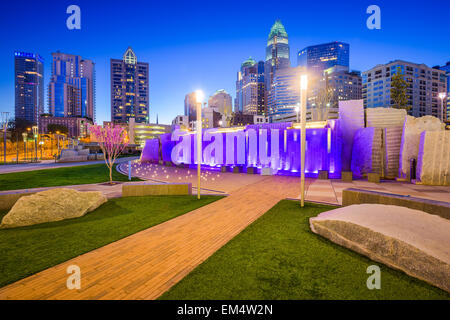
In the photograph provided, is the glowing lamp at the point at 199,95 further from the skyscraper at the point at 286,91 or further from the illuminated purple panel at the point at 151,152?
the skyscraper at the point at 286,91

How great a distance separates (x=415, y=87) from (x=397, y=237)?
484 ft

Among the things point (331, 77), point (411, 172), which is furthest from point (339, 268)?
point (331, 77)

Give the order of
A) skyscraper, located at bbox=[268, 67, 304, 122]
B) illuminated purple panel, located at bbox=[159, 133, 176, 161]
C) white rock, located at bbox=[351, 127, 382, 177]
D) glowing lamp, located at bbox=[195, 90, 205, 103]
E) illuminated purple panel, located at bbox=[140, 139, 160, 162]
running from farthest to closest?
skyscraper, located at bbox=[268, 67, 304, 122], illuminated purple panel, located at bbox=[140, 139, 160, 162], illuminated purple panel, located at bbox=[159, 133, 176, 161], white rock, located at bbox=[351, 127, 382, 177], glowing lamp, located at bbox=[195, 90, 205, 103]

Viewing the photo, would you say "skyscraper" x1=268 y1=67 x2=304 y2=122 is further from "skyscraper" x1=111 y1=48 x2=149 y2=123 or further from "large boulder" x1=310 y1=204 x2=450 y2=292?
"large boulder" x1=310 y1=204 x2=450 y2=292

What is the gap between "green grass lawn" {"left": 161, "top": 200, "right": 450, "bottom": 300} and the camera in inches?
129

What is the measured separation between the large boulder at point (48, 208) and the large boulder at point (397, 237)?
795 centimetres

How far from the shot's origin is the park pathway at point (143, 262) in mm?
3404

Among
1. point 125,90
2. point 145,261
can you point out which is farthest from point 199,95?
point 125,90

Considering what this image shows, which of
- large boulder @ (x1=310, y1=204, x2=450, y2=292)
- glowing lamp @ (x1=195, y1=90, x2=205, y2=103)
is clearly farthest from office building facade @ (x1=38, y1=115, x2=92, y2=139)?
large boulder @ (x1=310, y1=204, x2=450, y2=292)

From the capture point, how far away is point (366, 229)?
14.6 ft

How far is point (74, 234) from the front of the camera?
229 inches

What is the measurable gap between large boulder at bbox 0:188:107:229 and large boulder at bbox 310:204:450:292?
795cm
